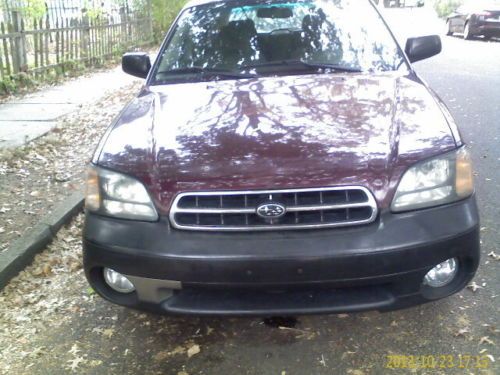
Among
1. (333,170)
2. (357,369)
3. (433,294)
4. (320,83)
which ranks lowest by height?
(357,369)

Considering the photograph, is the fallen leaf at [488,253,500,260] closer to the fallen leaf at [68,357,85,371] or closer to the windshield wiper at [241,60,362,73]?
the windshield wiper at [241,60,362,73]

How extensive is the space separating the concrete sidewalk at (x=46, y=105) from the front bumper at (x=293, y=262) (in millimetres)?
3992

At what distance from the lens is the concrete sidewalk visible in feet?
20.5

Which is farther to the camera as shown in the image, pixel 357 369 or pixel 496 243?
pixel 496 243

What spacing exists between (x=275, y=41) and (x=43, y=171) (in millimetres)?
2770

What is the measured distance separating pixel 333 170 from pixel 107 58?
37.7 ft

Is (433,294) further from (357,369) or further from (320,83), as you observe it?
(320,83)

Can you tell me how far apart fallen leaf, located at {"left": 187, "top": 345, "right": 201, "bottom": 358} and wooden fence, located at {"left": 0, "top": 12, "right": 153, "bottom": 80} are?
7525 mm

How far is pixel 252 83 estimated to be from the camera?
3.25 m

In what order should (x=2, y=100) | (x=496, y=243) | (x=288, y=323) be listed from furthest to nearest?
1. (x=2, y=100)
2. (x=496, y=243)
3. (x=288, y=323)

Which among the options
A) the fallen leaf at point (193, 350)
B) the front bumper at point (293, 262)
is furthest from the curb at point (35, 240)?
the fallen leaf at point (193, 350)

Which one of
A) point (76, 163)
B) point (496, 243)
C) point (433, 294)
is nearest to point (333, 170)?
point (433, 294)

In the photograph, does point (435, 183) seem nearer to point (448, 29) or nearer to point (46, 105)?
point (46, 105)

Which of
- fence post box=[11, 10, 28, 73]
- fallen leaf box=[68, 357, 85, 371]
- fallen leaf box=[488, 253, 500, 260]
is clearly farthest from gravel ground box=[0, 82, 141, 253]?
fallen leaf box=[488, 253, 500, 260]
